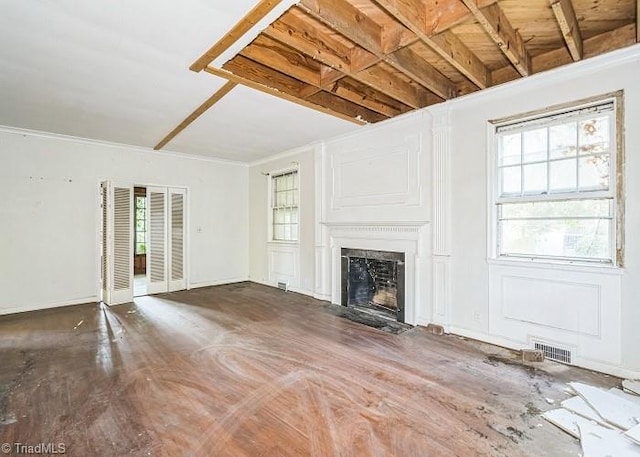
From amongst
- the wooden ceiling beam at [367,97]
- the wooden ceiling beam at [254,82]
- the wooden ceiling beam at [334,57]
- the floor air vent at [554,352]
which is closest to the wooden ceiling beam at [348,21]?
the wooden ceiling beam at [334,57]

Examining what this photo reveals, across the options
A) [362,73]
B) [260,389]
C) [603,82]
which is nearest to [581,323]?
[603,82]

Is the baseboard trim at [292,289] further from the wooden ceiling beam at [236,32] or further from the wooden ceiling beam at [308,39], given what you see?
the wooden ceiling beam at [236,32]

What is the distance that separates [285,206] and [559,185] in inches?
172

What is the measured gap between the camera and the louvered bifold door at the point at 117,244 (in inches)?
195

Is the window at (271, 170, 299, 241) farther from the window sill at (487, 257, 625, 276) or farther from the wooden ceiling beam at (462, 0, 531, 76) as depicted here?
the wooden ceiling beam at (462, 0, 531, 76)

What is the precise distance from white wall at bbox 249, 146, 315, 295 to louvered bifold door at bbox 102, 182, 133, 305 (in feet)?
7.84

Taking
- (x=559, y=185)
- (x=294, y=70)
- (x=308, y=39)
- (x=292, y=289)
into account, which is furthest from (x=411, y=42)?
(x=292, y=289)

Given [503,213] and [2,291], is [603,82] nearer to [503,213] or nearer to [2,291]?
[503,213]

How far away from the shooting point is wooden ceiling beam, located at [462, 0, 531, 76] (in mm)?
2138

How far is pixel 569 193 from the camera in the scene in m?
2.86

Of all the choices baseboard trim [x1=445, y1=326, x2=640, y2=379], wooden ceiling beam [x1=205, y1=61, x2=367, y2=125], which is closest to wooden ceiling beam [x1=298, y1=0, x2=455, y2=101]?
wooden ceiling beam [x1=205, y1=61, x2=367, y2=125]

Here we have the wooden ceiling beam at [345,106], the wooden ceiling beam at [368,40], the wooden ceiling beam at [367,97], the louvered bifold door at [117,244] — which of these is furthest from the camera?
the louvered bifold door at [117,244]

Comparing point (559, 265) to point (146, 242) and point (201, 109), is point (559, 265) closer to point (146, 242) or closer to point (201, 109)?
point (201, 109)

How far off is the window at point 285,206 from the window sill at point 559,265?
3567 millimetres
